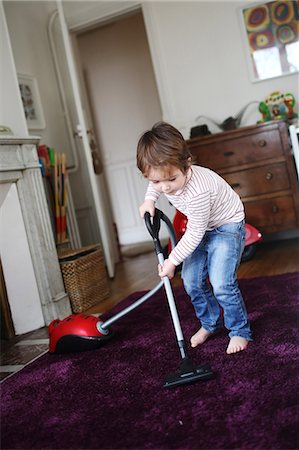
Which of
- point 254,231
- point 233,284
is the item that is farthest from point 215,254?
point 254,231

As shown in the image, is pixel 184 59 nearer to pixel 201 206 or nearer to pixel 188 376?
pixel 201 206

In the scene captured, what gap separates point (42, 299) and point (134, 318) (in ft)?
2.08

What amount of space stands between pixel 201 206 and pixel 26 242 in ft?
4.67

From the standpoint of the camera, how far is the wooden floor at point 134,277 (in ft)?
7.52

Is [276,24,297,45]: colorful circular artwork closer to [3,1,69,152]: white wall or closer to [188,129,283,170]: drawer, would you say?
[188,129,283,170]: drawer

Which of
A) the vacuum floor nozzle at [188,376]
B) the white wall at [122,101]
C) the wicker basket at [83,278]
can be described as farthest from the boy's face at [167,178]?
the white wall at [122,101]

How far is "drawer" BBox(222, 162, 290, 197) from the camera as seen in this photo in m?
3.40

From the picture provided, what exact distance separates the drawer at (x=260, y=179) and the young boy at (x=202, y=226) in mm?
1713

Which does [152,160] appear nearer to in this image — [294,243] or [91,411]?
[91,411]

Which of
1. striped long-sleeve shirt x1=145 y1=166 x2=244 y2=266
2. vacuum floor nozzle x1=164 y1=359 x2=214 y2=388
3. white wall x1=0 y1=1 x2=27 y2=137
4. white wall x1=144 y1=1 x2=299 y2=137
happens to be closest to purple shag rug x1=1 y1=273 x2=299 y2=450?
vacuum floor nozzle x1=164 y1=359 x2=214 y2=388

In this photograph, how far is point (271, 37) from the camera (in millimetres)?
3691

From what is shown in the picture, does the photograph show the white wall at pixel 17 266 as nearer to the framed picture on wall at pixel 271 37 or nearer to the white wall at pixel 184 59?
the white wall at pixel 184 59

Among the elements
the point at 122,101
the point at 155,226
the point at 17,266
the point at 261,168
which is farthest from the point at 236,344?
the point at 122,101

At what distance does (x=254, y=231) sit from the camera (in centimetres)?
329
